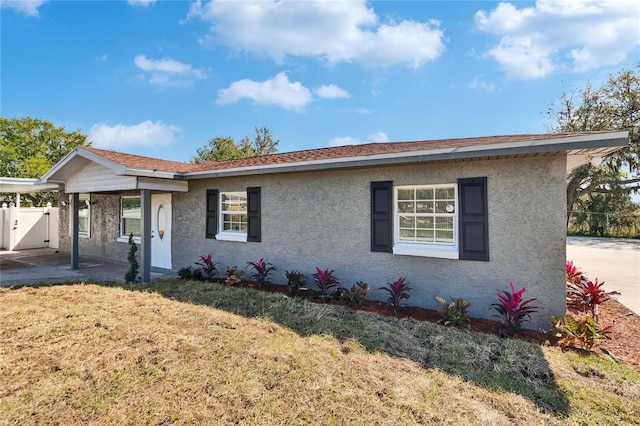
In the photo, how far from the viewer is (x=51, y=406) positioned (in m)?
3.16

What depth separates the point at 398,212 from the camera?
646 centimetres

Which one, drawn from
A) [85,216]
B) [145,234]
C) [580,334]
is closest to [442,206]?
[580,334]

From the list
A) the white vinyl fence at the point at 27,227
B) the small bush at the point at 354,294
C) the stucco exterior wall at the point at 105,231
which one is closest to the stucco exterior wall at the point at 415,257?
the small bush at the point at 354,294

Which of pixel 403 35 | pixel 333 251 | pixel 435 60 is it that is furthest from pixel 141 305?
pixel 435 60

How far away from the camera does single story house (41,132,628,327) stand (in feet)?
16.8

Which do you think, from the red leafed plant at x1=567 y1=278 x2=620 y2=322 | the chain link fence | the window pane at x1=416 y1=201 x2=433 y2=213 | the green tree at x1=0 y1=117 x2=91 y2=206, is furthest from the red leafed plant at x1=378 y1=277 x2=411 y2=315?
the green tree at x1=0 y1=117 x2=91 y2=206

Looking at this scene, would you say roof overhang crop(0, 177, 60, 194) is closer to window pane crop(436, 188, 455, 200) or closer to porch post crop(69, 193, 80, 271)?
porch post crop(69, 193, 80, 271)

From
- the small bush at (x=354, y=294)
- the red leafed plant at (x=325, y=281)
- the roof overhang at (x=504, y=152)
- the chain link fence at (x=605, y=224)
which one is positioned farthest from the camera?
the chain link fence at (x=605, y=224)

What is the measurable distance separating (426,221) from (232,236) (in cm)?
527

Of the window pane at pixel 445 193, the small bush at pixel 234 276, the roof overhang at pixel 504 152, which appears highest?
the roof overhang at pixel 504 152

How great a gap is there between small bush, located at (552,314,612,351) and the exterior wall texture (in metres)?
0.43

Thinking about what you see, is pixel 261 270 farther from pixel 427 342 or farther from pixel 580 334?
pixel 580 334

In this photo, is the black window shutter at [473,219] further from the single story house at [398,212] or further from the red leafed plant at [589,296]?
the red leafed plant at [589,296]

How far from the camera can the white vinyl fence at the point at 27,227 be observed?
609 inches
